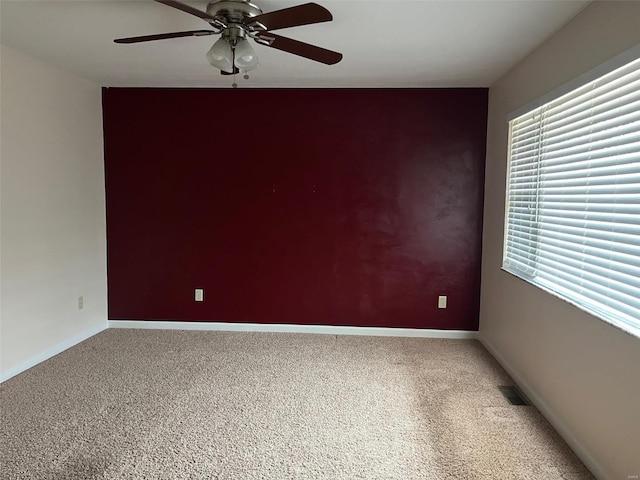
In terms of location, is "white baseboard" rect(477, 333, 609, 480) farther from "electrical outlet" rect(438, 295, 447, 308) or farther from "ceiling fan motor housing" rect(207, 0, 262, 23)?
"ceiling fan motor housing" rect(207, 0, 262, 23)

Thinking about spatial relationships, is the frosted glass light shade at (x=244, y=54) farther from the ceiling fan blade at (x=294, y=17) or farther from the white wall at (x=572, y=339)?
the white wall at (x=572, y=339)

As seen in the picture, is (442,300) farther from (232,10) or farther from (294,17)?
(232,10)

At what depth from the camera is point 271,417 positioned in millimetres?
2336

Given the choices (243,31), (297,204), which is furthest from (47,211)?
(243,31)

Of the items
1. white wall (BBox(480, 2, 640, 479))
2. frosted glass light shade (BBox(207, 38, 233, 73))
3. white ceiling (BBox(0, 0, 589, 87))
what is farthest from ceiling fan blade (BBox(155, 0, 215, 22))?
white wall (BBox(480, 2, 640, 479))

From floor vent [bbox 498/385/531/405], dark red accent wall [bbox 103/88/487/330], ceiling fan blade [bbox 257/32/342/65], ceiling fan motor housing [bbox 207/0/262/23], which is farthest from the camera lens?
dark red accent wall [bbox 103/88/487/330]

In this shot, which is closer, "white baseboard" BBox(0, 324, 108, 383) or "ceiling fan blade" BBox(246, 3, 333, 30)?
"ceiling fan blade" BBox(246, 3, 333, 30)

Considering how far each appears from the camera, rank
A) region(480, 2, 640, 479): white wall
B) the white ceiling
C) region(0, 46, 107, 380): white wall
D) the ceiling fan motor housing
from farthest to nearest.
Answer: region(0, 46, 107, 380): white wall, the white ceiling, the ceiling fan motor housing, region(480, 2, 640, 479): white wall

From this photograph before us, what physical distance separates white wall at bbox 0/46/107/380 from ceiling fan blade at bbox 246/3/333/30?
211 centimetres

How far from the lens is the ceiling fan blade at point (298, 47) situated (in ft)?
6.33

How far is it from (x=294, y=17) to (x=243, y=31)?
0.34 metres

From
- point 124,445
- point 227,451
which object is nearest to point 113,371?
point 124,445

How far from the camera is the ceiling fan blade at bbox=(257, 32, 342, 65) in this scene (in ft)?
6.33

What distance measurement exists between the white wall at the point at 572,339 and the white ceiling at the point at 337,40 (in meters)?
0.18
